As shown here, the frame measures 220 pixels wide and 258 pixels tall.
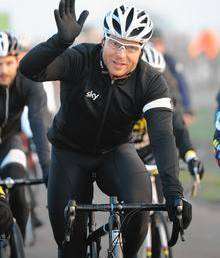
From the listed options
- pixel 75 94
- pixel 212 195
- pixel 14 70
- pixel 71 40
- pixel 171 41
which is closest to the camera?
pixel 71 40

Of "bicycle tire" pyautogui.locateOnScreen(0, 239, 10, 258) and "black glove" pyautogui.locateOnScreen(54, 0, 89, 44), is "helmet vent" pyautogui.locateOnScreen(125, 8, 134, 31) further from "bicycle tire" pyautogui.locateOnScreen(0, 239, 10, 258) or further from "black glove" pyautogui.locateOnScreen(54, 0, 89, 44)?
"bicycle tire" pyautogui.locateOnScreen(0, 239, 10, 258)

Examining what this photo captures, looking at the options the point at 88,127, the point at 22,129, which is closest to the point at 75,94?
the point at 88,127

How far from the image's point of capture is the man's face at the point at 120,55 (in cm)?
611

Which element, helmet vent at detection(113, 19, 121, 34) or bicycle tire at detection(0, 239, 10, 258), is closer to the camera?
helmet vent at detection(113, 19, 121, 34)

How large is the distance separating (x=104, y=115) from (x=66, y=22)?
0.81 metres

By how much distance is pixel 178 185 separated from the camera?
5.89 m

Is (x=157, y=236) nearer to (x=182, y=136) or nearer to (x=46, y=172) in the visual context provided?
(x=182, y=136)

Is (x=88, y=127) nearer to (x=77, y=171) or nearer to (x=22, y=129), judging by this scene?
(x=77, y=171)

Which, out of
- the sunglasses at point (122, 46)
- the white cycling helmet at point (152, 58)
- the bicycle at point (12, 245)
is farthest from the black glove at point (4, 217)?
the white cycling helmet at point (152, 58)

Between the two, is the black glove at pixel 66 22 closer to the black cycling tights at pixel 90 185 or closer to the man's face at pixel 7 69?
the black cycling tights at pixel 90 185

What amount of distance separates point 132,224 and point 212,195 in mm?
7233

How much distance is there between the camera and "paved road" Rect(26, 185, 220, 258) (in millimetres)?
9211

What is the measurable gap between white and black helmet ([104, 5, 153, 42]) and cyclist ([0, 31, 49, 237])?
5.19 feet

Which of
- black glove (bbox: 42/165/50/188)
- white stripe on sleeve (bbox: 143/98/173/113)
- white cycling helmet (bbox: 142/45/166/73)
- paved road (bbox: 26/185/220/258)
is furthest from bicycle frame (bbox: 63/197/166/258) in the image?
white cycling helmet (bbox: 142/45/166/73)
